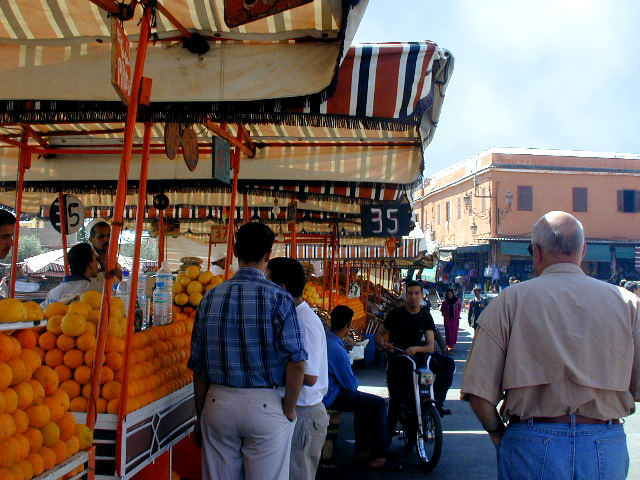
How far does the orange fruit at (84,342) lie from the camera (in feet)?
10.7

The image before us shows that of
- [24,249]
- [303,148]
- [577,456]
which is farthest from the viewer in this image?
[24,249]

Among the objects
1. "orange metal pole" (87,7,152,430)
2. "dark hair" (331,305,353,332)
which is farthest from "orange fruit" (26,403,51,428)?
"dark hair" (331,305,353,332)

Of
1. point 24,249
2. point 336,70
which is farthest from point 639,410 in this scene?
point 24,249

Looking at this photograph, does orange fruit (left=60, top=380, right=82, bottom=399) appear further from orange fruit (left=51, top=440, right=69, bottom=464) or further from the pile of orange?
orange fruit (left=51, top=440, right=69, bottom=464)

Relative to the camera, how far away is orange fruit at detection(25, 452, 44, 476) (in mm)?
2336

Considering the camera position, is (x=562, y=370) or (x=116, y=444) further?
(x=116, y=444)

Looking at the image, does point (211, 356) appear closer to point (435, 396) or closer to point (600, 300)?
point (600, 300)

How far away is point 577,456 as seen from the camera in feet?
8.21

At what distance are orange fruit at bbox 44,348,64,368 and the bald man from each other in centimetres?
210

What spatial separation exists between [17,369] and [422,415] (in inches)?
183

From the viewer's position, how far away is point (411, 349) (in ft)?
21.7

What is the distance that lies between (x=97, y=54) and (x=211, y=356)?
1.76 m

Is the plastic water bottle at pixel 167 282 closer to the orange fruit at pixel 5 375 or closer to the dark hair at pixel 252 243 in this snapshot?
the dark hair at pixel 252 243

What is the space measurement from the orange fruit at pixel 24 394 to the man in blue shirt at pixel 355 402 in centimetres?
282
